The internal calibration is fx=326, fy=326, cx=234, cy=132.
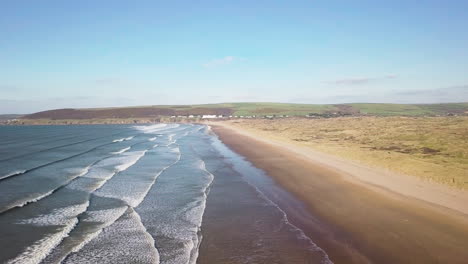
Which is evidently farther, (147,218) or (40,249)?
(147,218)

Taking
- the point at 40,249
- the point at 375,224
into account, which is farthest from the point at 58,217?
the point at 375,224

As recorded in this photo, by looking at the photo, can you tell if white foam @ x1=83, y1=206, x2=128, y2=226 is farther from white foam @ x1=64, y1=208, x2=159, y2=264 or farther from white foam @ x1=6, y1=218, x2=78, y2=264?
A: white foam @ x1=6, y1=218, x2=78, y2=264

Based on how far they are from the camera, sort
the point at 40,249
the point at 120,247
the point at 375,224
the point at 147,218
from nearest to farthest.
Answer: the point at 40,249 < the point at 120,247 < the point at 375,224 < the point at 147,218

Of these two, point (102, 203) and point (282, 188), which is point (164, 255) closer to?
point (102, 203)

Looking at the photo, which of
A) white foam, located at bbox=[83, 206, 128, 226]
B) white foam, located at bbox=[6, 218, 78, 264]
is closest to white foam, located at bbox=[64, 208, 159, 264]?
white foam, located at bbox=[83, 206, 128, 226]

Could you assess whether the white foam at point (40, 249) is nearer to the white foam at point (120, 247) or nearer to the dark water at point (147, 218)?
the dark water at point (147, 218)

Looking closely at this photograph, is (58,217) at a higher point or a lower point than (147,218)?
higher

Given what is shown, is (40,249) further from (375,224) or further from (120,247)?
(375,224)

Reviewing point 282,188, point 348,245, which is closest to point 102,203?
point 282,188
